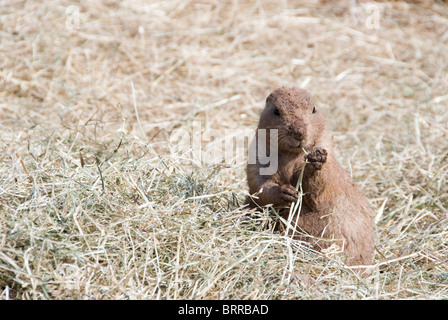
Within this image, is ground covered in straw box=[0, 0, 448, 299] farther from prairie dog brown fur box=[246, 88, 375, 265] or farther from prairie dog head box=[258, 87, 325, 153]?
prairie dog head box=[258, 87, 325, 153]

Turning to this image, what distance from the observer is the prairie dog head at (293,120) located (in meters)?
4.39

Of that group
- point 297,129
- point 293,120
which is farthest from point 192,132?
point 297,129

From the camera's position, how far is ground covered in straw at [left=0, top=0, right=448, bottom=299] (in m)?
3.97

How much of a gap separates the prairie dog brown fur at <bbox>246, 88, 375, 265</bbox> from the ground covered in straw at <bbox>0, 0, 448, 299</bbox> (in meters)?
0.18

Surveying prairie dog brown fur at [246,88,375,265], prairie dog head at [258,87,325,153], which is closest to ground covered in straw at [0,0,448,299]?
prairie dog brown fur at [246,88,375,265]

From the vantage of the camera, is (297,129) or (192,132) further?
(192,132)

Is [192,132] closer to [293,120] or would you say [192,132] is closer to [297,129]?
[293,120]

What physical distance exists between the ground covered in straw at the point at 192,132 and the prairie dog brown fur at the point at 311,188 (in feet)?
0.59

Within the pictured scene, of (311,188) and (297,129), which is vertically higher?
(297,129)

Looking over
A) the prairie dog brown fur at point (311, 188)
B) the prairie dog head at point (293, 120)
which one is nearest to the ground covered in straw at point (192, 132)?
the prairie dog brown fur at point (311, 188)

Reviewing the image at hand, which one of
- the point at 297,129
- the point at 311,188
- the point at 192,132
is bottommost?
the point at 192,132

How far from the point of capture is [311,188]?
14.9ft

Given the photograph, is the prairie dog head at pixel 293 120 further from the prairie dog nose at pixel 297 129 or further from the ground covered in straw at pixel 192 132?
the ground covered in straw at pixel 192 132

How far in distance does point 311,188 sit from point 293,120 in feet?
1.82
